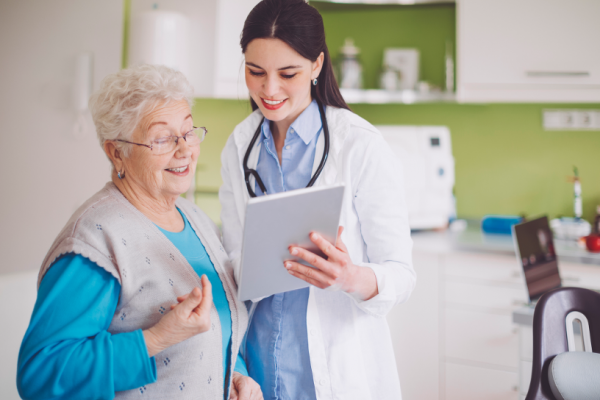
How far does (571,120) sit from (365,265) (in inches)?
87.2

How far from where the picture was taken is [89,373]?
76 cm

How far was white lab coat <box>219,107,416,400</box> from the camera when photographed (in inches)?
39.5

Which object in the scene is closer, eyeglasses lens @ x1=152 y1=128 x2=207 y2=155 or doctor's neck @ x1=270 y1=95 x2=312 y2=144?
eyeglasses lens @ x1=152 y1=128 x2=207 y2=155

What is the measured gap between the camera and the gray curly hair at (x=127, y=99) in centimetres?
92

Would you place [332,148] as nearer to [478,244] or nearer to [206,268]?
[206,268]

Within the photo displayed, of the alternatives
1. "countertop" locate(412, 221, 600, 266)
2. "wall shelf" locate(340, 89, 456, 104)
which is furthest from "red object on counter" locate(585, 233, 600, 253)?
"wall shelf" locate(340, 89, 456, 104)

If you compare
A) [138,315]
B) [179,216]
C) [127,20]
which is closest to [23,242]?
[127,20]

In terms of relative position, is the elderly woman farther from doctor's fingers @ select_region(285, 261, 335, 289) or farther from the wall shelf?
the wall shelf

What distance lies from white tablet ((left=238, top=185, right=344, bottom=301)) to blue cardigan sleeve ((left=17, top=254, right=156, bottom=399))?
232mm

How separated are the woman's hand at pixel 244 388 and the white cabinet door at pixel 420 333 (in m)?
1.32

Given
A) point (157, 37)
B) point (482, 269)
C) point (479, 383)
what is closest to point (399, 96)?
point (482, 269)

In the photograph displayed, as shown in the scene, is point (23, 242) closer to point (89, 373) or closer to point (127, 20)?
point (127, 20)

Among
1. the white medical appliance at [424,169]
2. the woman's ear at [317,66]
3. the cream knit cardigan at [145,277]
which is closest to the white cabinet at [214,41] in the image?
the white medical appliance at [424,169]

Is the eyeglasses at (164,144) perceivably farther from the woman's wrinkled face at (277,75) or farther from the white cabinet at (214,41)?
the white cabinet at (214,41)
